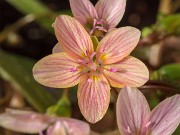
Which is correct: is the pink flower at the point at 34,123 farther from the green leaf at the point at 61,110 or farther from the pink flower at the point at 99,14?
the pink flower at the point at 99,14

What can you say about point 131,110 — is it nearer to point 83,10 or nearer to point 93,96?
point 93,96

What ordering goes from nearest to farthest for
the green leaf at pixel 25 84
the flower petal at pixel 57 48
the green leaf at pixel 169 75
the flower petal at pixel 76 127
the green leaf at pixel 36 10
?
the flower petal at pixel 76 127
the flower petal at pixel 57 48
the green leaf at pixel 169 75
the green leaf at pixel 25 84
the green leaf at pixel 36 10

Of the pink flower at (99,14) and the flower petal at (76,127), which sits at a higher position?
the pink flower at (99,14)

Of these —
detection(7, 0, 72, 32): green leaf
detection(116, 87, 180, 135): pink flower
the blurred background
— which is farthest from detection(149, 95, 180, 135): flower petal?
detection(7, 0, 72, 32): green leaf

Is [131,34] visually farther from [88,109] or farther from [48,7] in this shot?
[48,7]

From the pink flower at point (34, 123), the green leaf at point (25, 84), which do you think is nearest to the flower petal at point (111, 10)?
the pink flower at point (34, 123)

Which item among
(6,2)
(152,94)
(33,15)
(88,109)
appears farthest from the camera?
(6,2)

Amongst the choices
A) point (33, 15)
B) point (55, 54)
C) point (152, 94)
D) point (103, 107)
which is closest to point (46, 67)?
point (55, 54)
